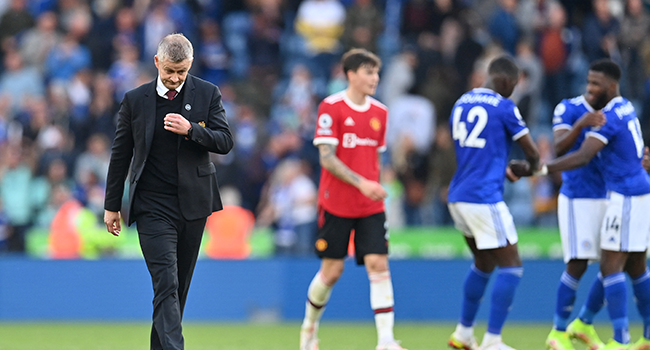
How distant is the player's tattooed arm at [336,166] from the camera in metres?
8.04

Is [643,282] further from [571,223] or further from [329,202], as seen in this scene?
[329,202]

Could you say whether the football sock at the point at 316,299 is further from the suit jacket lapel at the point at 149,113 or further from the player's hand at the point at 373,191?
the suit jacket lapel at the point at 149,113

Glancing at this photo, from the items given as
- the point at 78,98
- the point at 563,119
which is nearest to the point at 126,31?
the point at 78,98

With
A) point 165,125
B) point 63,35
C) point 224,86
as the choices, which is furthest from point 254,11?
point 165,125

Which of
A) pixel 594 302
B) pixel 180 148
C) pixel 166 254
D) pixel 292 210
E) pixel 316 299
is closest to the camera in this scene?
pixel 166 254

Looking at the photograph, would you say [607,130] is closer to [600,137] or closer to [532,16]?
[600,137]

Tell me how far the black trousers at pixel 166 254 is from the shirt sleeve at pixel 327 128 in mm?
1866

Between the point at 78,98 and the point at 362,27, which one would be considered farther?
the point at 362,27

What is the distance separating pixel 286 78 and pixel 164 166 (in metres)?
11.3

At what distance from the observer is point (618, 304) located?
26.8 ft

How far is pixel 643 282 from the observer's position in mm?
8609

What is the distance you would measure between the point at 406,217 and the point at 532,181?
7.09 ft

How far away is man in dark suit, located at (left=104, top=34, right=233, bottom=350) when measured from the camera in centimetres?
652

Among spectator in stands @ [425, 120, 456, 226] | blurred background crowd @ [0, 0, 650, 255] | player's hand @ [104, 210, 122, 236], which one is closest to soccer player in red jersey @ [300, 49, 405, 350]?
player's hand @ [104, 210, 122, 236]
